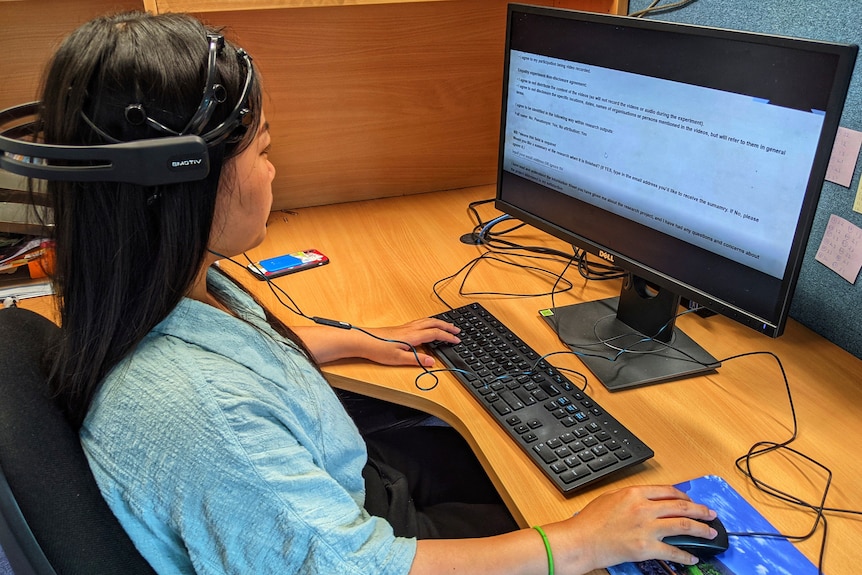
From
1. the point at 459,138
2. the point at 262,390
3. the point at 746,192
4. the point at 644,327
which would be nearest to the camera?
the point at 262,390

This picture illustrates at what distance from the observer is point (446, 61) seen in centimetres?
142

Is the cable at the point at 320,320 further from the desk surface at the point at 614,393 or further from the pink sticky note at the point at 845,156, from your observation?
the pink sticky note at the point at 845,156

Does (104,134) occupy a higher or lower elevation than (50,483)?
higher

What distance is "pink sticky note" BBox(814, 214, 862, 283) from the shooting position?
35.4 inches

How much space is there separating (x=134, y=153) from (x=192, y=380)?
0.20 meters

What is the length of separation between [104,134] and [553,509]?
0.57m

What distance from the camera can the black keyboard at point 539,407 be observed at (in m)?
0.74

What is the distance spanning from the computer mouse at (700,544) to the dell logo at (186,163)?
1.85 ft

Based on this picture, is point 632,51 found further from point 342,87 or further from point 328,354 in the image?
point 342,87

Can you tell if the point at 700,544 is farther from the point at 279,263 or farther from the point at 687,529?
the point at 279,263

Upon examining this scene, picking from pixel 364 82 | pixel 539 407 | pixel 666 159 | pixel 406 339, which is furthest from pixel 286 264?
pixel 666 159

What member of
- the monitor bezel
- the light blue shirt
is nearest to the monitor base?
the monitor bezel

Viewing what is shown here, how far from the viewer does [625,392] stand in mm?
873

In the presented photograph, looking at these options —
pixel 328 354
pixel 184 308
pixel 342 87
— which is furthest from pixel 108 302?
pixel 342 87
